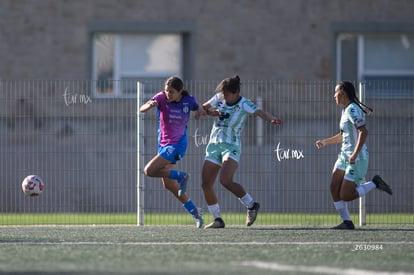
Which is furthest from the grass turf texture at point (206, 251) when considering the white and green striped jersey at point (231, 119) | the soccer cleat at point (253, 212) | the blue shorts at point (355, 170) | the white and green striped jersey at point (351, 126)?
the white and green striped jersey at point (231, 119)

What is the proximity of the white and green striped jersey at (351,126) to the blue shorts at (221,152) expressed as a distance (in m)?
1.37

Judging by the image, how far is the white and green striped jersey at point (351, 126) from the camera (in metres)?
14.4

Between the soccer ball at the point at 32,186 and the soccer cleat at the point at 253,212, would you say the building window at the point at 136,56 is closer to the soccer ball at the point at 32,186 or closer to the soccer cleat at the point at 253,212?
the soccer ball at the point at 32,186

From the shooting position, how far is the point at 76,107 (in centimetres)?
1945

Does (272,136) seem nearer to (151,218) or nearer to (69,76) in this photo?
(151,218)

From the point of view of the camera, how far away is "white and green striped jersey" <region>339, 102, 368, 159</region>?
14.4m

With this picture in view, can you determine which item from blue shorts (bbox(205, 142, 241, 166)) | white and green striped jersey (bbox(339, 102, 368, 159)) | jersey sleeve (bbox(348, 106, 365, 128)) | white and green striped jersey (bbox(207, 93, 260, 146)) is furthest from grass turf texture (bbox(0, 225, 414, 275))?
jersey sleeve (bbox(348, 106, 365, 128))

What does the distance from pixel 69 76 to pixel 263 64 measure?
4.16m

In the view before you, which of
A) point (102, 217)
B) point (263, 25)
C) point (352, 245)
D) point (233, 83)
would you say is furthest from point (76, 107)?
point (352, 245)

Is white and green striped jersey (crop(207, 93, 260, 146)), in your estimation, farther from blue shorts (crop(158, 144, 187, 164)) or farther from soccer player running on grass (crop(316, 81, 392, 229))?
soccer player running on grass (crop(316, 81, 392, 229))

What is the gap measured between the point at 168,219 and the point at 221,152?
18.2 feet

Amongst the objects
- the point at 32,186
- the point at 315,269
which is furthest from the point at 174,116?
the point at 315,269

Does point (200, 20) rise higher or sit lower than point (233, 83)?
higher

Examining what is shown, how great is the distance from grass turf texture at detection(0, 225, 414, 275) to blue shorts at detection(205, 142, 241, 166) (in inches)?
36.2
